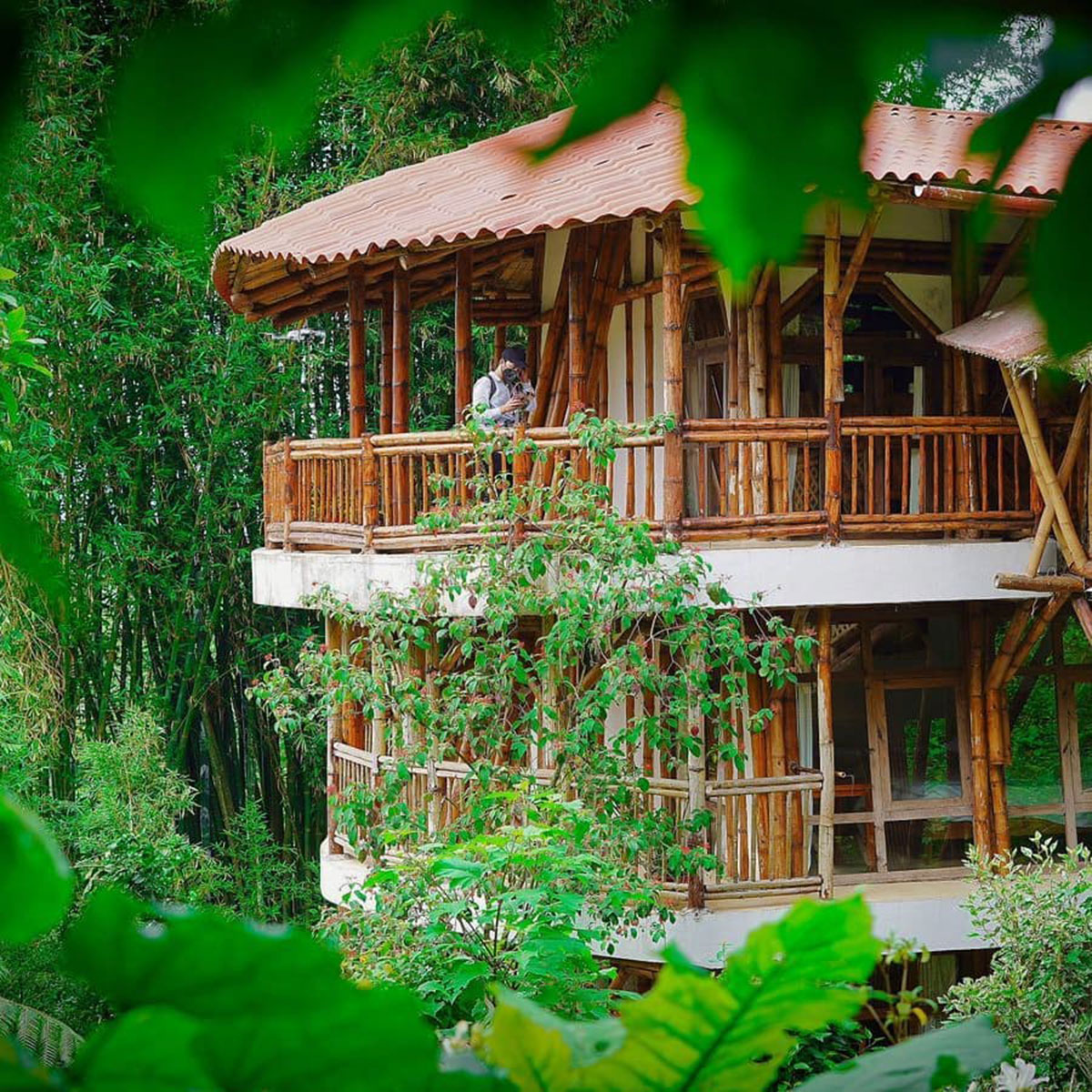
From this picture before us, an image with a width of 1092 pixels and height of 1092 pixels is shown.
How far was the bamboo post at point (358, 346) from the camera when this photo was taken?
1022cm

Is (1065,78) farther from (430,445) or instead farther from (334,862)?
(334,862)

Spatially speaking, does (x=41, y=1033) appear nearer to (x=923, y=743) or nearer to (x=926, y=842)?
(x=923, y=743)

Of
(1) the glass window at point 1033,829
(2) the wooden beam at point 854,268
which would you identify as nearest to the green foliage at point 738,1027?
(2) the wooden beam at point 854,268

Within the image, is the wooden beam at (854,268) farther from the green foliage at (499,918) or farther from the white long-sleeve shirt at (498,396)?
the green foliage at (499,918)

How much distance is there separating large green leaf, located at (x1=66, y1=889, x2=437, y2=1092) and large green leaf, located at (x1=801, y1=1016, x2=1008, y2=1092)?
0.20 meters

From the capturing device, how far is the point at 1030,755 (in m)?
10.4

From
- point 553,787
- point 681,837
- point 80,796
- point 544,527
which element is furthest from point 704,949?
point 80,796

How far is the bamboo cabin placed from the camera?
8227mm

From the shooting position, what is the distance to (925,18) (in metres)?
0.64

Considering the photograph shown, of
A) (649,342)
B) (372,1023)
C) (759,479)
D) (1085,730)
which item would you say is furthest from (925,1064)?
(1085,730)

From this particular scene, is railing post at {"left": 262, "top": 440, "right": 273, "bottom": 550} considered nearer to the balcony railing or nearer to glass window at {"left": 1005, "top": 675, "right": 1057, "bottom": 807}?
the balcony railing

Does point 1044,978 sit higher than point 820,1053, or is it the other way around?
point 1044,978

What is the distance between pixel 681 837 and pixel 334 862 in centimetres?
290

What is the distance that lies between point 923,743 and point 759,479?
2139 millimetres
